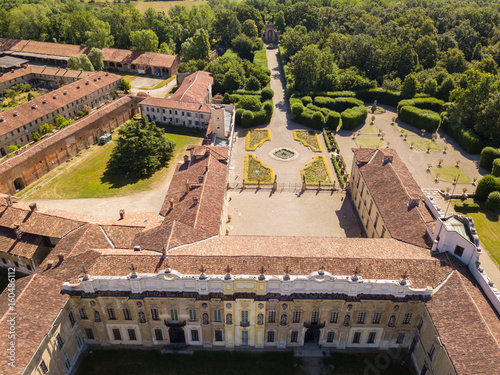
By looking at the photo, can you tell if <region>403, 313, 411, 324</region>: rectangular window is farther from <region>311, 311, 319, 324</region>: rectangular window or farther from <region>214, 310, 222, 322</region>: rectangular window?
<region>214, 310, 222, 322</region>: rectangular window

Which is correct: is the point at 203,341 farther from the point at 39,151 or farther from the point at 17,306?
the point at 39,151

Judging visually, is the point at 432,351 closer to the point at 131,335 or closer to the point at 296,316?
the point at 296,316

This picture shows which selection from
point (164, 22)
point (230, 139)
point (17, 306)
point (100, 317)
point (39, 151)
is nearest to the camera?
point (17, 306)

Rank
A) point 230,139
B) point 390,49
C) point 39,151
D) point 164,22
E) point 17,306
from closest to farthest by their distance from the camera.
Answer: point 17,306
point 39,151
point 230,139
point 390,49
point 164,22

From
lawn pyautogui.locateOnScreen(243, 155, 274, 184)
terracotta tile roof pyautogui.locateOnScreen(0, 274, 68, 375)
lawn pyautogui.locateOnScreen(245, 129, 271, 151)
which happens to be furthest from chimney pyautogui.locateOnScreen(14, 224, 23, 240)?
lawn pyautogui.locateOnScreen(245, 129, 271, 151)

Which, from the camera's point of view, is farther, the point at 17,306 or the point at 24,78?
the point at 24,78

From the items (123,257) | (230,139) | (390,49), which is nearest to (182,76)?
(230,139)

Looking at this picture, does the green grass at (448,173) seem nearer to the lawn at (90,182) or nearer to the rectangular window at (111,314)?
the lawn at (90,182)
